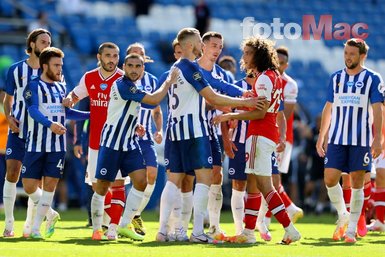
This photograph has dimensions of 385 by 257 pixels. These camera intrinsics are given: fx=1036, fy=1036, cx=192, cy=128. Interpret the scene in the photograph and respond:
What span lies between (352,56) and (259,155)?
1.69 meters

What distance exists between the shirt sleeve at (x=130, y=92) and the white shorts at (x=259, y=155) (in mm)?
1201

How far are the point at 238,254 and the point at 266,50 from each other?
7.54 ft

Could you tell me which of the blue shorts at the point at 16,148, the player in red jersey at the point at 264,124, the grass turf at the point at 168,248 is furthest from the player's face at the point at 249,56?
the blue shorts at the point at 16,148

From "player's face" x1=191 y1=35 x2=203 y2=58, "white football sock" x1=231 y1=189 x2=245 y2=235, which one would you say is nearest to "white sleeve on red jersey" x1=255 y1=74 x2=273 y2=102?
"player's face" x1=191 y1=35 x2=203 y2=58

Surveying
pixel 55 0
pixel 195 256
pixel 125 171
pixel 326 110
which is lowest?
pixel 195 256

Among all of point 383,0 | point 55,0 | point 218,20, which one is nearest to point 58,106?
point 55,0

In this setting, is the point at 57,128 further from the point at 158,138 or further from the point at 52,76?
the point at 158,138

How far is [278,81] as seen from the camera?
10609mm

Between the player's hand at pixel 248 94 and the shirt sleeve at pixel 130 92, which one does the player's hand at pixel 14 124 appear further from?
the player's hand at pixel 248 94

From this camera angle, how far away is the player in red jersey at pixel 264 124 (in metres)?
10.4

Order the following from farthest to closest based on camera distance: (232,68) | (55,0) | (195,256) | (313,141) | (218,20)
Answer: (218,20) < (55,0) < (313,141) < (232,68) < (195,256)

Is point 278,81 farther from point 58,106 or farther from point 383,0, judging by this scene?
point 383,0

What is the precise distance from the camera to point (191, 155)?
10625 mm

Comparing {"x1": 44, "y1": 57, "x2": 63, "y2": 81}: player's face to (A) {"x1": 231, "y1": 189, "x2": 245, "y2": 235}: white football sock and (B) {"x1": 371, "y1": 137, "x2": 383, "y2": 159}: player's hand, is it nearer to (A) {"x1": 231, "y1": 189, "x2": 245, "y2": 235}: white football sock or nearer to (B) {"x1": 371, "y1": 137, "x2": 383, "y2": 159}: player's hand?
(A) {"x1": 231, "y1": 189, "x2": 245, "y2": 235}: white football sock
